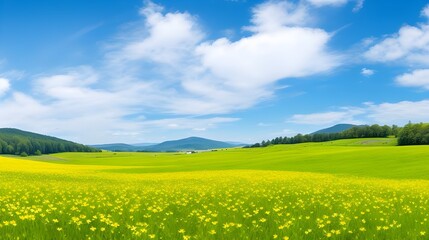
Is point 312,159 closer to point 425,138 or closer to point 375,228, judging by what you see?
point 375,228

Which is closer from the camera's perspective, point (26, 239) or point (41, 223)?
point (26, 239)

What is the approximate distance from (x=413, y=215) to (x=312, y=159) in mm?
67761

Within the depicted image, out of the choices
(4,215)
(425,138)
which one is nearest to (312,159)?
(4,215)

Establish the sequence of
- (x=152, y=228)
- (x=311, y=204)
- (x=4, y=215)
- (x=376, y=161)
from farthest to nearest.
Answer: (x=376, y=161), (x=311, y=204), (x=4, y=215), (x=152, y=228)

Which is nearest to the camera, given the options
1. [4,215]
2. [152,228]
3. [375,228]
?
[152,228]

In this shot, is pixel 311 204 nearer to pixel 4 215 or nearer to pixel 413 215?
pixel 413 215

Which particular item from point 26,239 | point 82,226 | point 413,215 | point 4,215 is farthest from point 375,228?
point 4,215

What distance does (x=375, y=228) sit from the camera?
7.96 m

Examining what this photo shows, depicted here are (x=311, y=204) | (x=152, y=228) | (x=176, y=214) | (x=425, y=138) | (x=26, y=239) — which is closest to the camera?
(x=26, y=239)

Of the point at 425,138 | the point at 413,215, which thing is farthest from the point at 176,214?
the point at 425,138

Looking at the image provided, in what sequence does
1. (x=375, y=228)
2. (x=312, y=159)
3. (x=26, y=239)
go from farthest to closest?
(x=312, y=159), (x=375, y=228), (x=26, y=239)

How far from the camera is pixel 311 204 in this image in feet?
40.0

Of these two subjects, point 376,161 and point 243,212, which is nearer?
point 243,212

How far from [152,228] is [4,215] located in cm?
421
